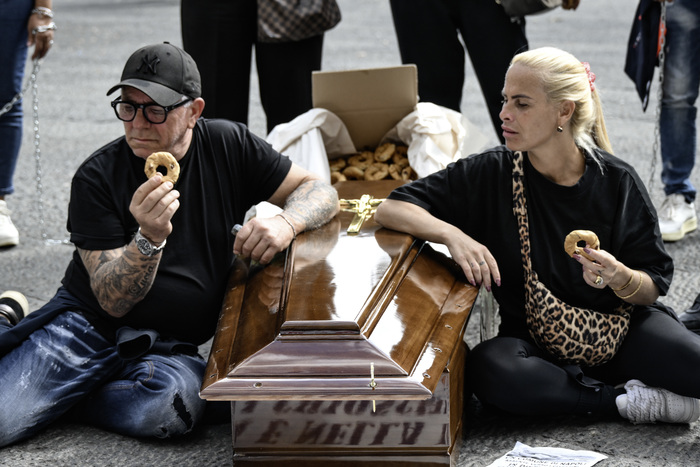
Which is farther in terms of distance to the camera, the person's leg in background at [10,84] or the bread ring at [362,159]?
the person's leg in background at [10,84]

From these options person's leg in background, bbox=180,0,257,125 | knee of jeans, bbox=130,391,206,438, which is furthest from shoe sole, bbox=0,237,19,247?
knee of jeans, bbox=130,391,206,438

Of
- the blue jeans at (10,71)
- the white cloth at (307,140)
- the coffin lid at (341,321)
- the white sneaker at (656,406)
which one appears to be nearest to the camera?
the coffin lid at (341,321)

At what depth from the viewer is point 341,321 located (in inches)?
96.1

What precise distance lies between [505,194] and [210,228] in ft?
3.10

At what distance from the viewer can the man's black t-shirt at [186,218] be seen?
2.92m

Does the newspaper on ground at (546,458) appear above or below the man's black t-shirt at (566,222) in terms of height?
below

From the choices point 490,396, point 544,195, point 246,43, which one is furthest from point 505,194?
point 246,43

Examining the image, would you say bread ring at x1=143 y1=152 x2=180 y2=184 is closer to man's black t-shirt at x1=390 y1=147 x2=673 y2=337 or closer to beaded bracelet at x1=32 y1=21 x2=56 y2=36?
man's black t-shirt at x1=390 y1=147 x2=673 y2=337

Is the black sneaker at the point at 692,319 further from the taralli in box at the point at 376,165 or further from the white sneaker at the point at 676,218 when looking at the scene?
the taralli in box at the point at 376,165

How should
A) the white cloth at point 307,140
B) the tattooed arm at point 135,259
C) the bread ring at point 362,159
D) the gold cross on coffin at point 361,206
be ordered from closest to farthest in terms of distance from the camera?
the tattooed arm at point 135,259 < the gold cross on coffin at point 361,206 < the white cloth at point 307,140 < the bread ring at point 362,159

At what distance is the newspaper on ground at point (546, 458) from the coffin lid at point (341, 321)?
360mm

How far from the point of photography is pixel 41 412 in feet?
9.42

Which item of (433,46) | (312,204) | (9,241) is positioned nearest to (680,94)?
(433,46)

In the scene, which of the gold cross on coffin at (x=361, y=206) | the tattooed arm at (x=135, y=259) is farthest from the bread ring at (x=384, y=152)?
the tattooed arm at (x=135, y=259)
